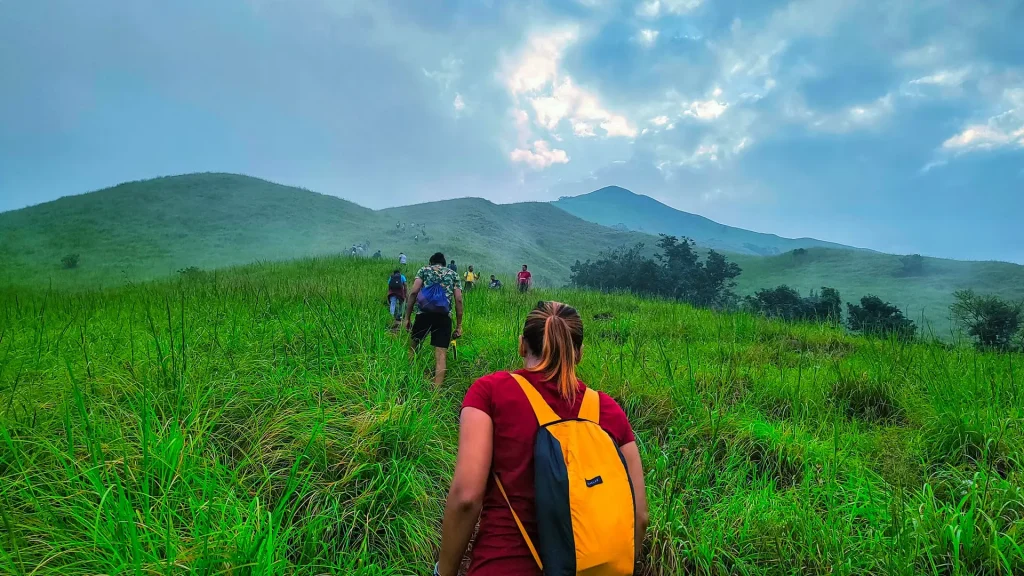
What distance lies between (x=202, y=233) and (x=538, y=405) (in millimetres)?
61371

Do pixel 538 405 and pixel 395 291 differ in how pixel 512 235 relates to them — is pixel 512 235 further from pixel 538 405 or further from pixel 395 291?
pixel 538 405

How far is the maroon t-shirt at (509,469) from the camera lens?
5.26 feet

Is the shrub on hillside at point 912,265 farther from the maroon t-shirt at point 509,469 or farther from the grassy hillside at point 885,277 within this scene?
the maroon t-shirt at point 509,469

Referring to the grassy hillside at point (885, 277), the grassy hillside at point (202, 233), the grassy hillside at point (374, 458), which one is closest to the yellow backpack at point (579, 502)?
the grassy hillside at point (374, 458)

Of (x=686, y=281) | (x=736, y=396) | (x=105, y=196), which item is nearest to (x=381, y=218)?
(x=105, y=196)

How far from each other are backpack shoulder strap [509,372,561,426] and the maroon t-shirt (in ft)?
0.06

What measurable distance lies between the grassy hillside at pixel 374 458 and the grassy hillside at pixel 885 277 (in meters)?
62.5

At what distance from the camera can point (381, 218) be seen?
249ft

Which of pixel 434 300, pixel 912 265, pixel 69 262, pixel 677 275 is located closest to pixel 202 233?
pixel 69 262

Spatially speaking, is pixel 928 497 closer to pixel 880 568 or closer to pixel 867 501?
pixel 867 501

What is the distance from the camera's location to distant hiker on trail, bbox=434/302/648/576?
4.90 ft

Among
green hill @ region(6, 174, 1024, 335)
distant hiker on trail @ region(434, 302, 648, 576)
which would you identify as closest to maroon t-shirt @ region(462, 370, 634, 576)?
distant hiker on trail @ region(434, 302, 648, 576)

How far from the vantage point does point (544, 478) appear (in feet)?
4.99

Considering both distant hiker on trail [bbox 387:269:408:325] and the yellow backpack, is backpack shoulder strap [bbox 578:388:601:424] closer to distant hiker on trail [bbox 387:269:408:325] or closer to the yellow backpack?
the yellow backpack
